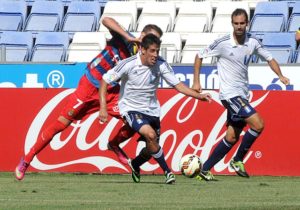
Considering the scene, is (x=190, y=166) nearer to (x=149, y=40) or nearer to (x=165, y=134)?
(x=149, y=40)

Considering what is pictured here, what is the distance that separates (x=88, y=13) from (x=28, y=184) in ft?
35.0

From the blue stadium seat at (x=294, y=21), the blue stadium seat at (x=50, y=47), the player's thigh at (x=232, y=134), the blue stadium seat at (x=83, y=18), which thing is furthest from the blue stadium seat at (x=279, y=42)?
the player's thigh at (x=232, y=134)

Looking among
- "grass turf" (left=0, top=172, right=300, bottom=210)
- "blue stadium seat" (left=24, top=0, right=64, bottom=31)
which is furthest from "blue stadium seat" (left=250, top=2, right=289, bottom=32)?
"grass turf" (left=0, top=172, right=300, bottom=210)

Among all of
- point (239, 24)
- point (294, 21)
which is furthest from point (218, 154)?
point (294, 21)

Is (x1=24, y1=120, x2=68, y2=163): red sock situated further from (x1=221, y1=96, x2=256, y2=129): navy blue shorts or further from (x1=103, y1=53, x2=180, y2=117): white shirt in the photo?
(x1=221, y1=96, x2=256, y2=129): navy blue shorts

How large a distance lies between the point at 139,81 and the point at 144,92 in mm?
162

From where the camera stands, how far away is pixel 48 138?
13.6 m

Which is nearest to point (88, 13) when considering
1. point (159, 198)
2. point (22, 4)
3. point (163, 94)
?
point (22, 4)

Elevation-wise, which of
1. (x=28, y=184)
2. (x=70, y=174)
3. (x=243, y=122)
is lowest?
(x=70, y=174)

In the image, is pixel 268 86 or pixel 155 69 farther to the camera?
pixel 268 86

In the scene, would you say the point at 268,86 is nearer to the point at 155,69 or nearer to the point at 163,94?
the point at 163,94

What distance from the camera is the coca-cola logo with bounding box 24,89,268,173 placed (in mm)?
16031

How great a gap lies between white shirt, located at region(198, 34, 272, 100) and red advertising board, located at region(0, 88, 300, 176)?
251 centimetres

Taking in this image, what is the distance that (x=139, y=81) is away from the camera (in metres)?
12.7
